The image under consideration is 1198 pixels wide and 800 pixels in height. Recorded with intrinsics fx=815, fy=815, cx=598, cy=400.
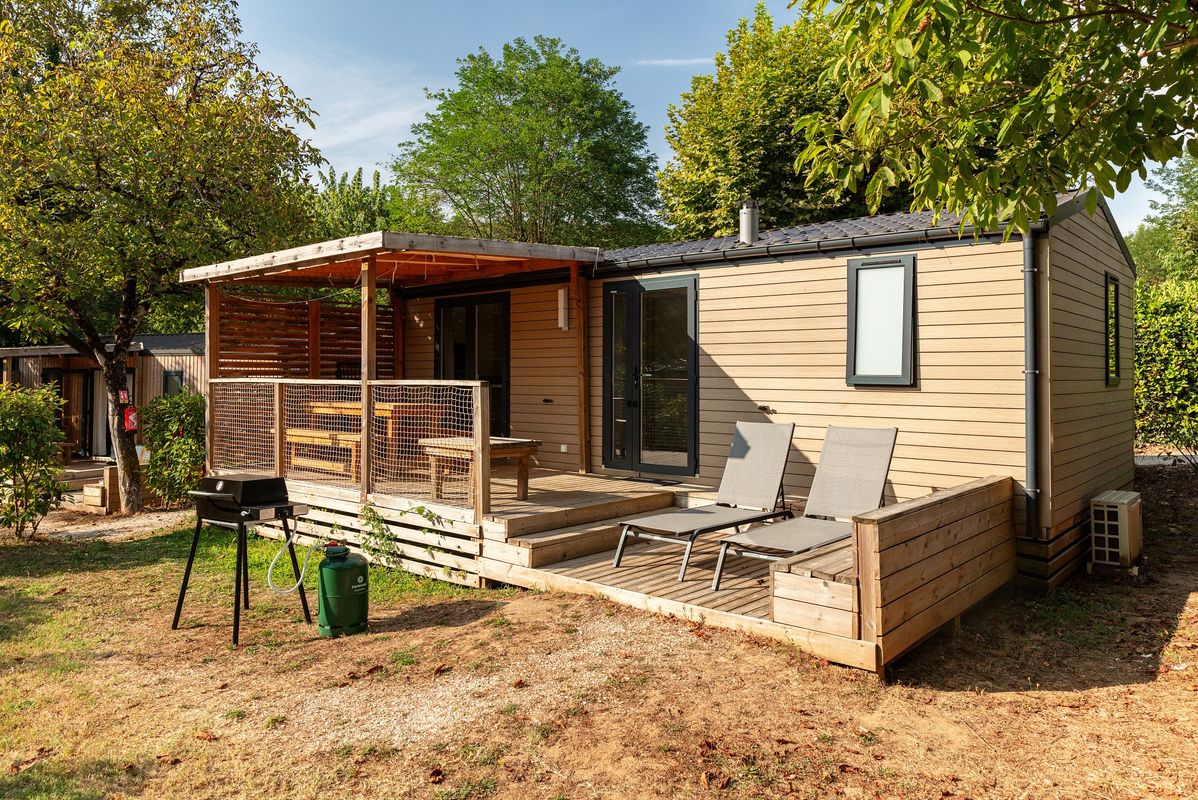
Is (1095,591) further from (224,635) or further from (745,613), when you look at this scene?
(224,635)

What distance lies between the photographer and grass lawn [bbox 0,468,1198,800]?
3.38 m

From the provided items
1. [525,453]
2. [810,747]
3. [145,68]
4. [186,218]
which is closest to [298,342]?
[186,218]

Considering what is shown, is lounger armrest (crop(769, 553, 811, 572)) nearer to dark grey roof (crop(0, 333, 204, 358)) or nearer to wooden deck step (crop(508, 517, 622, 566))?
wooden deck step (crop(508, 517, 622, 566))

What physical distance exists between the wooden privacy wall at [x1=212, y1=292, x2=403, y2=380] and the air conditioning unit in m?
8.52

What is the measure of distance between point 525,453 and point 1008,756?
175 inches

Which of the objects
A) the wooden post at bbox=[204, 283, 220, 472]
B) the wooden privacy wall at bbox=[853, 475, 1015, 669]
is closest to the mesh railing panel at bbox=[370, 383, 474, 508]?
the wooden post at bbox=[204, 283, 220, 472]

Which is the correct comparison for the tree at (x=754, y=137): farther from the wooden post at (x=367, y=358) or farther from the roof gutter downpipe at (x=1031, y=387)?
the wooden post at (x=367, y=358)

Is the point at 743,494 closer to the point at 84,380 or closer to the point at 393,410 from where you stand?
the point at 393,410

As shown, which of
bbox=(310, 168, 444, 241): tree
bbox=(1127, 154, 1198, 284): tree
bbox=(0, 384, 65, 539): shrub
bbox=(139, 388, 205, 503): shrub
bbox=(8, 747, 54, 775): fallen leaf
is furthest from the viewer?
bbox=(310, 168, 444, 241): tree

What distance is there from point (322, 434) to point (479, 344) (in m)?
2.83

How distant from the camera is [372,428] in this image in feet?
24.0

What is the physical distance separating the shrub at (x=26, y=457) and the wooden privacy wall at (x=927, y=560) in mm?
8448

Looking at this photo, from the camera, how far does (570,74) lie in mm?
29703

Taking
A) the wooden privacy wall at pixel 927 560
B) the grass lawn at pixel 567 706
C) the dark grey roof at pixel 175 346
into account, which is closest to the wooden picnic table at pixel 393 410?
the grass lawn at pixel 567 706
